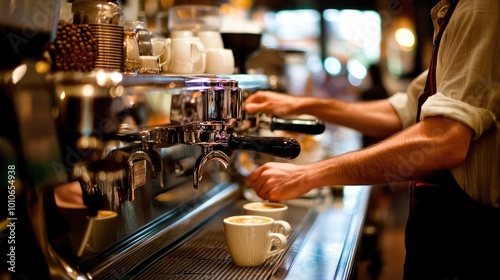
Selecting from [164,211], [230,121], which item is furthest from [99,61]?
[164,211]

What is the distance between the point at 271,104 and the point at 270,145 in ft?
2.48

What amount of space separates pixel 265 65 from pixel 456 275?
1981mm

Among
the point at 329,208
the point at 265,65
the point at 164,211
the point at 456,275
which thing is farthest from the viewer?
the point at 265,65

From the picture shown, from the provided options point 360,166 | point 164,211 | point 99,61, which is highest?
point 99,61

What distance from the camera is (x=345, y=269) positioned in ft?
4.79

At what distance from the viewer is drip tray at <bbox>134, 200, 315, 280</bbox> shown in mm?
1418

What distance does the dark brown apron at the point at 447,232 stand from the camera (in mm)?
1532

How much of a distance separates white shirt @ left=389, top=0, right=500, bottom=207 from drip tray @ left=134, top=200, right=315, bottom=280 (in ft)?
1.68

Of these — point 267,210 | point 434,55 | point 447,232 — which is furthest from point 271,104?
point 447,232

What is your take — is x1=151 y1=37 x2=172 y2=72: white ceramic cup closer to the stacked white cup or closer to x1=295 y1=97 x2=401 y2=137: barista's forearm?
the stacked white cup

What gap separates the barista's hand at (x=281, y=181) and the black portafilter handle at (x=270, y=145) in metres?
0.37

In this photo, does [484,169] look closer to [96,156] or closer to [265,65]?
[96,156]

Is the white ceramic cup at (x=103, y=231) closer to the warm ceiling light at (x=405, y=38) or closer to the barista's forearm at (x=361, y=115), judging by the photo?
the barista's forearm at (x=361, y=115)

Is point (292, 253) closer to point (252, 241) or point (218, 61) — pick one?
point (252, 241)
